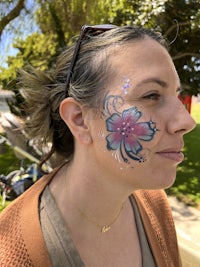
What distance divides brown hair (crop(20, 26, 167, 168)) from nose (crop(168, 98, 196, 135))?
0.88ft

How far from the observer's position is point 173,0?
6812 mm

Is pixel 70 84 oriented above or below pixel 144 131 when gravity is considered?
above

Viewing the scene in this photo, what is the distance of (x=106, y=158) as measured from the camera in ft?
4.02

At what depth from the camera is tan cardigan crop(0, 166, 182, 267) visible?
3.51ft

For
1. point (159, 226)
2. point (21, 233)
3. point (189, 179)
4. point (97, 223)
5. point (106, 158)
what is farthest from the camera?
point (189, 179)

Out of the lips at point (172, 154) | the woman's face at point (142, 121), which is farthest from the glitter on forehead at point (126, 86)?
the lips at point (172, 154)

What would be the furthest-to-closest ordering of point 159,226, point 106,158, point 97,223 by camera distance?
point 159,226
point 97,223
point 106,158

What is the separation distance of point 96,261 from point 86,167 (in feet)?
1.17

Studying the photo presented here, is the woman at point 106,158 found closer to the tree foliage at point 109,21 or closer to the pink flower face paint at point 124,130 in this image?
the pink flower face paint at point 124,130

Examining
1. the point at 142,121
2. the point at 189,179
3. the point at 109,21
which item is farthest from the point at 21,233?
the point at 109,21

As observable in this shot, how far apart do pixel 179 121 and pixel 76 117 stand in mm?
386

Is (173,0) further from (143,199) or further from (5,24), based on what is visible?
(143,199)

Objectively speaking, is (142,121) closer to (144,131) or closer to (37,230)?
(144,131)

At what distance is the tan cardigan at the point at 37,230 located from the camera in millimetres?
1071
